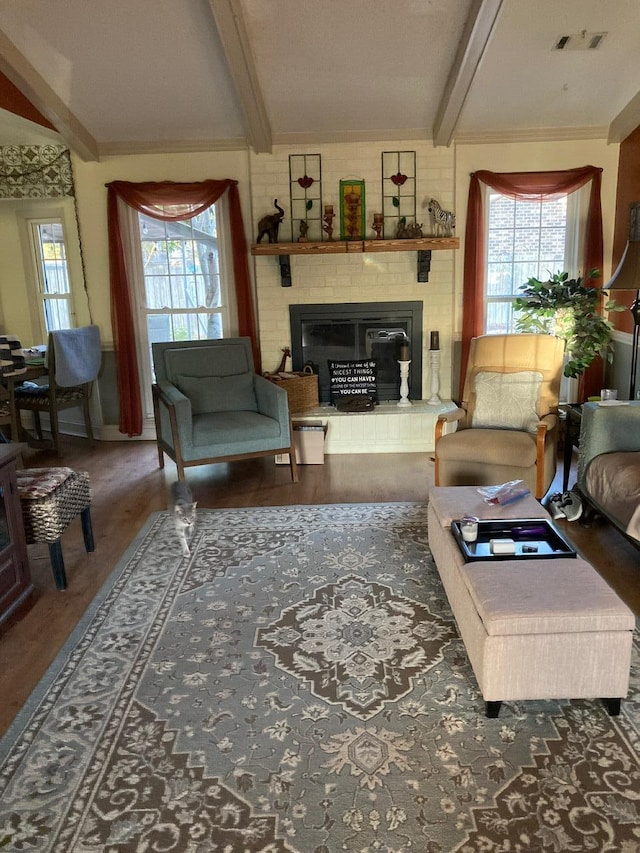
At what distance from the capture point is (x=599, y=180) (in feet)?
16.2

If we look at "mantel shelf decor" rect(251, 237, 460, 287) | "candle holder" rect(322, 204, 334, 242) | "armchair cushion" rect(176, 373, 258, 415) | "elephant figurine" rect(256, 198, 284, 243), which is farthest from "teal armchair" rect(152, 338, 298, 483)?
"candle holder" rect(322, 204, 334, 242)

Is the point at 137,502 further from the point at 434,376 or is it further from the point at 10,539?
the point at 434,376

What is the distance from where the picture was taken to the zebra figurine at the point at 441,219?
197 inches

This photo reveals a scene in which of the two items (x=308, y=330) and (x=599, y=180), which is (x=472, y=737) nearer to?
(x=308, y=330)

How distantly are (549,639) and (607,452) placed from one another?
5.43 ft

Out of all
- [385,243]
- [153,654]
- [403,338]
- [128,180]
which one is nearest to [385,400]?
[403,338]

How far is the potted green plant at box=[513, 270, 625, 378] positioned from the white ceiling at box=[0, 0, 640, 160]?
1.19 metres

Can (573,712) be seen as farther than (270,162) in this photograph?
No

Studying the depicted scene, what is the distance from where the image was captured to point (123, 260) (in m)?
5.27

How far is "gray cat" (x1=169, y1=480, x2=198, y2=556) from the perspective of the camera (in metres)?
3.53

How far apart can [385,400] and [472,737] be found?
357cm

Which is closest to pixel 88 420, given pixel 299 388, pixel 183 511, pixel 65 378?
→ pixel 65 378

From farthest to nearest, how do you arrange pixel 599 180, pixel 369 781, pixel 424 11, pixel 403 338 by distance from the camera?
pixel 403 338
pixel 599 180
pixel 424 11
pixel 369 781

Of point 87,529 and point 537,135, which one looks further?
point 537,135
